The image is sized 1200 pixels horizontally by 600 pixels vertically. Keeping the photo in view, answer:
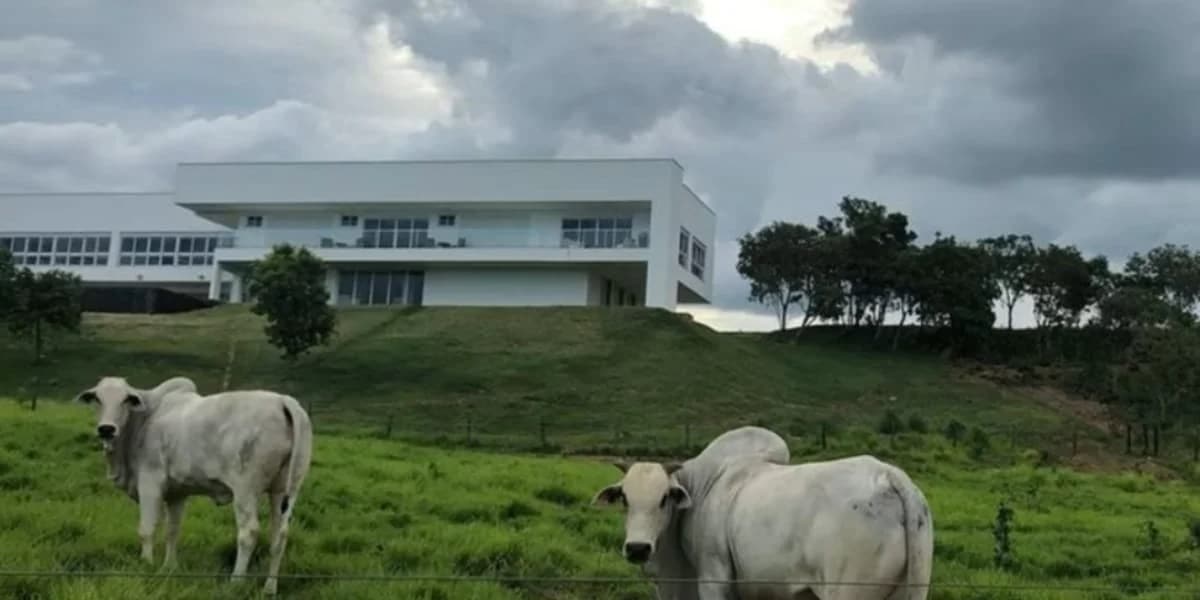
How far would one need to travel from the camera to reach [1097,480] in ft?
81.9

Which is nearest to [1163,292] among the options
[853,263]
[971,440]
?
[853,263]

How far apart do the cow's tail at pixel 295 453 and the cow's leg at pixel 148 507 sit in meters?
1.24

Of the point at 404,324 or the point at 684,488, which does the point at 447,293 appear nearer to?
the point at 404,324

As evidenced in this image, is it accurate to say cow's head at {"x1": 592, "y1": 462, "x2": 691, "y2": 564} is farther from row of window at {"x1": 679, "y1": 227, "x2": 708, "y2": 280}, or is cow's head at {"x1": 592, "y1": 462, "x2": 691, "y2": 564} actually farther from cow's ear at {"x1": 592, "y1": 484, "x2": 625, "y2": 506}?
row of window at {"x1": 679, "y1": 227, "x2": 708, "y2": 280}

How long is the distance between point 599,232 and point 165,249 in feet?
107

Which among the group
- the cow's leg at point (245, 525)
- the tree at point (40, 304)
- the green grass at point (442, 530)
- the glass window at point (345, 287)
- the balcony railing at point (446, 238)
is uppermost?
the balcony railing at point (446, 238)

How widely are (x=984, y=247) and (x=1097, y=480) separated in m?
37.7

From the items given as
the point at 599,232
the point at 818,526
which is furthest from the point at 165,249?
the point at 818,526

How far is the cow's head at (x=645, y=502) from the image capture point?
8078 millimetres

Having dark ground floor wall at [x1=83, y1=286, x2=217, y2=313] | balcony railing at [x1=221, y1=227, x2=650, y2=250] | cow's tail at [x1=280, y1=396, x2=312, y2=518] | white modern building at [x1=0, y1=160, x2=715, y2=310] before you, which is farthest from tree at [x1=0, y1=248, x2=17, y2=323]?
cow's tail at [x1=280, y1=396, x2=312, y2=518]

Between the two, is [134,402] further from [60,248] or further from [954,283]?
[60,248]

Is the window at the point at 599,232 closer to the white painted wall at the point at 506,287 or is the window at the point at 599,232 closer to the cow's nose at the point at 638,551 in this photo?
the white painted wall at the point at 506,287

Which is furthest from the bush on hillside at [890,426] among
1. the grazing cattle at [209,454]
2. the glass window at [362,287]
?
the glass window at [362,287]

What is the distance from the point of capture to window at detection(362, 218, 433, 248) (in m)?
62.7
